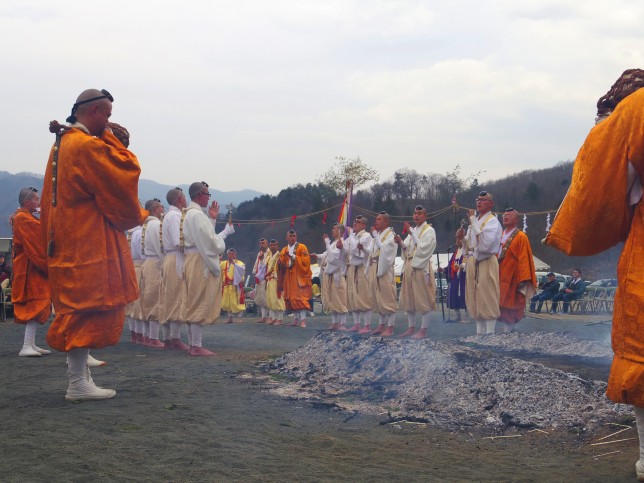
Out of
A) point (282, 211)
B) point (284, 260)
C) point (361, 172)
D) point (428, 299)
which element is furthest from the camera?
point (282, 211)

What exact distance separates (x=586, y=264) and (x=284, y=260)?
31017 millimetres

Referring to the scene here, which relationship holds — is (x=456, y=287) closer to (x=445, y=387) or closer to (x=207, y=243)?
(x=207, y=243)

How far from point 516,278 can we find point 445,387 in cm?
565

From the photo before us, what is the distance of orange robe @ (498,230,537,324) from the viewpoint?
11.3 metres

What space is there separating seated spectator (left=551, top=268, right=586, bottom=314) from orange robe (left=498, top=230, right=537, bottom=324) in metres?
11.8

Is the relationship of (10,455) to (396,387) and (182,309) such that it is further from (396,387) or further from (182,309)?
(182,309)

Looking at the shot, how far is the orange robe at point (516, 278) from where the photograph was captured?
443 inches

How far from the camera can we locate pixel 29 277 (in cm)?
898

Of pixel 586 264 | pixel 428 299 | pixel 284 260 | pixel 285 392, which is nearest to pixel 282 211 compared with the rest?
pixel 586 264

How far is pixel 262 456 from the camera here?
4.09 meters

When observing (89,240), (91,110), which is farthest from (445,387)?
(91,110)

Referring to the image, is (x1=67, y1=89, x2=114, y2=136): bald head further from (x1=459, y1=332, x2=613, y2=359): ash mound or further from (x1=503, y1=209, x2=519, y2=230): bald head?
(x1=503, y1=209, x2=519, y2=230): bald head

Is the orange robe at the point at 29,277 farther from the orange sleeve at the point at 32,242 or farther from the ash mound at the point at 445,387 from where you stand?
the ash mound at the point at 445,387

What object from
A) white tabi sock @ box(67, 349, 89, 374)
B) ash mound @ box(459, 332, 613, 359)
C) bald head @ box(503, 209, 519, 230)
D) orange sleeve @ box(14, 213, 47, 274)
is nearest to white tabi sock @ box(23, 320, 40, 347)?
orange sleeve @ box(14, 213, 47, 274)
